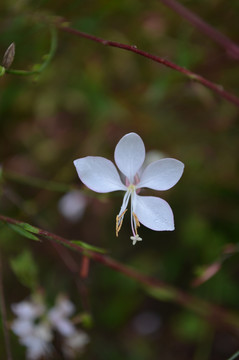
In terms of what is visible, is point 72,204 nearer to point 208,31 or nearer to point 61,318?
point 61,318

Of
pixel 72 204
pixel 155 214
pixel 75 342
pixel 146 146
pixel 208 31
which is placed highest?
pixel 208 31

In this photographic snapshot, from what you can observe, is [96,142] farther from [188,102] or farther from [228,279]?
[228,279]

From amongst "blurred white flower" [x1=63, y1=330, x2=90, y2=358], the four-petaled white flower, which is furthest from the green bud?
"blurred white flower" [x1=63, y1=330, x2=90, y2=358]

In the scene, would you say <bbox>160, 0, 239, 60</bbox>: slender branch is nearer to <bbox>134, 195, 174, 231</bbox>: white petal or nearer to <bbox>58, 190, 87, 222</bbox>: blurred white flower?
<bbox>134, 195, 174, 231</bbox>: white petal

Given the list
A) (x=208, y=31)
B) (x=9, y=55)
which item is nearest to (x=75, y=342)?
(x=9, y=55)

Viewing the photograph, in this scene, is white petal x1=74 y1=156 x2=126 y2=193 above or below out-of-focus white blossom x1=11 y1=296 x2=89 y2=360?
above

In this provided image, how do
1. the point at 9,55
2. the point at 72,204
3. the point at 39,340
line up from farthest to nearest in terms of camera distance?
the point at 72,204 < the point at 39,340 < the point at 9,55

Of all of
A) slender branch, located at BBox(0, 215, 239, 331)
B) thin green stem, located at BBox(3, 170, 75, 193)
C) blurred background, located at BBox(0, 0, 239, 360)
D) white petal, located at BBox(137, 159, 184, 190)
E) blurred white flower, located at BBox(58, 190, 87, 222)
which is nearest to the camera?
white petal, located at BBox(137, 159, 184, 190)

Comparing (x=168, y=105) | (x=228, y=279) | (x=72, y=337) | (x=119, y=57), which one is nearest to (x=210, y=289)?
(x=228, y=279)
